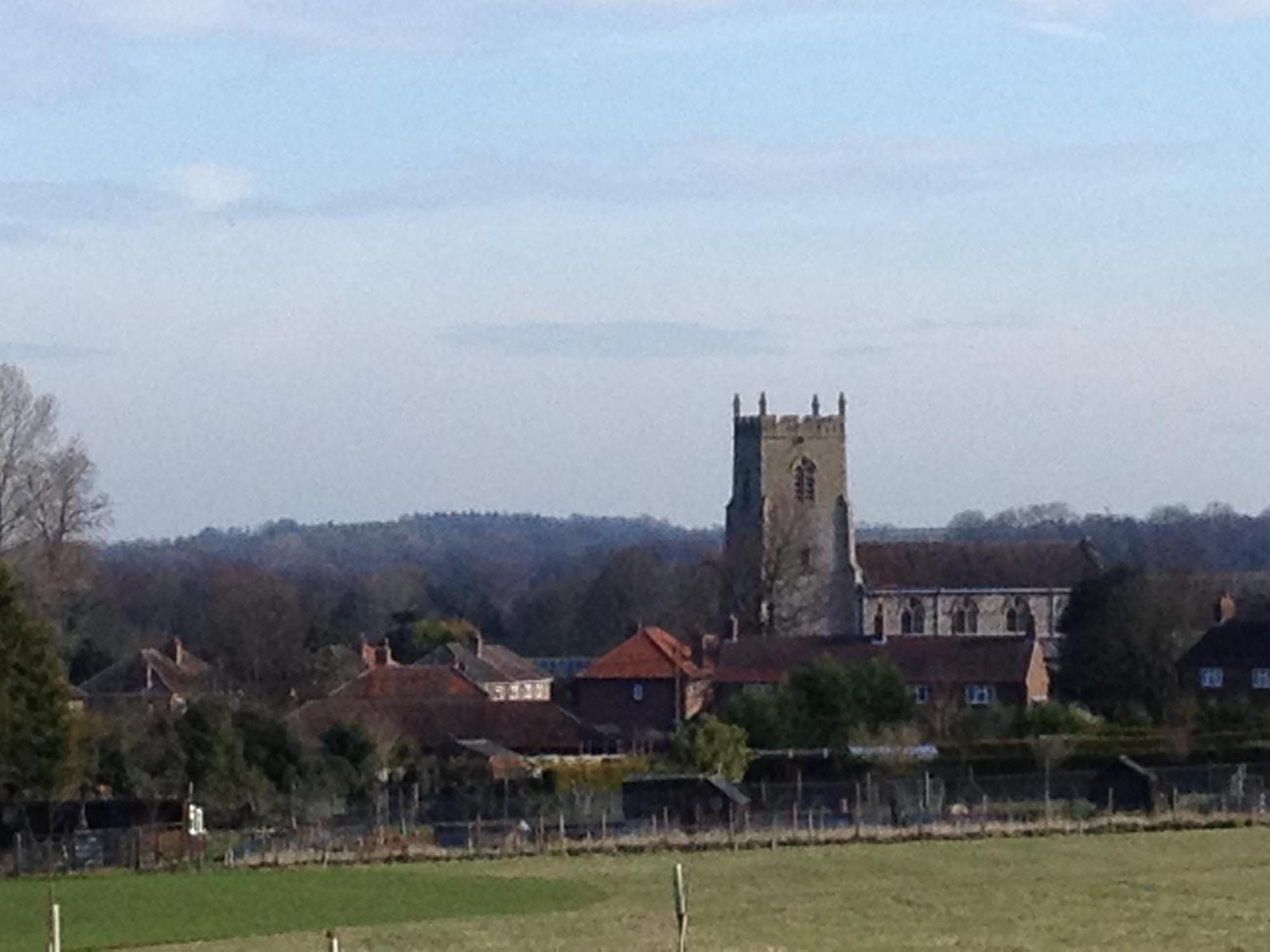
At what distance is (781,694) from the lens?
7381 centimetres

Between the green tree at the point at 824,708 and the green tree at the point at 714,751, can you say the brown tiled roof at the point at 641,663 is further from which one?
the green tree at the point at 714,751

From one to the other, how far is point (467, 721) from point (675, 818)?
20.6m

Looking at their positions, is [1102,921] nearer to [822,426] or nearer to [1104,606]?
[1104,606]

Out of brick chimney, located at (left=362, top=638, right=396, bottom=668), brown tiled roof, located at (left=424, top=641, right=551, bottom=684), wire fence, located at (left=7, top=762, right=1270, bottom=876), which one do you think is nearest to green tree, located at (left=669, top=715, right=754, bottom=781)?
wire fence, located at (left=7, top=762, right=1270, bottom=876)

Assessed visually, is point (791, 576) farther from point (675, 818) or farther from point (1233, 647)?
point (675, 818)

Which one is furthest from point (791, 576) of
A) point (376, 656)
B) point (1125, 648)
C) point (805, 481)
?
point (1125, 648)

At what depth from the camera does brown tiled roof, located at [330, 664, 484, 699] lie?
77312 mm

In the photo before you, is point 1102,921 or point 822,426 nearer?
point 1102,921

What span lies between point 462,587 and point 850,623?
197 feet

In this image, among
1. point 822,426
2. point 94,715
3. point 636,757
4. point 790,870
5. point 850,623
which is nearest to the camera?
point 790,870

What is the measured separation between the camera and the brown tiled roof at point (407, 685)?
77312 mm

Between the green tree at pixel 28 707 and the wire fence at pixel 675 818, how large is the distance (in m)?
2.92

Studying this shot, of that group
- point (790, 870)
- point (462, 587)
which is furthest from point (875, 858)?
point (462, 587)

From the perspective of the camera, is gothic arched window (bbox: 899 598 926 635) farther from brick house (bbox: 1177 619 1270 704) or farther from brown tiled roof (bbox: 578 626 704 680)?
brick house (bbox: 1177 619 1270 704)
